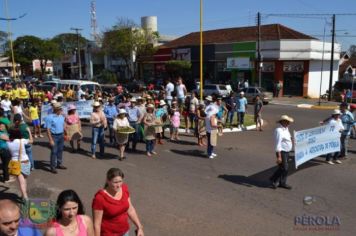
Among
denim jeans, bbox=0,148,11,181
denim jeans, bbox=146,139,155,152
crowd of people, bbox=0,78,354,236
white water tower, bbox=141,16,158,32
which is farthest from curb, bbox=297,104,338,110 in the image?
white water tower, bbox=141,16,158,32

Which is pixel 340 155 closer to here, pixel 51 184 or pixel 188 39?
pixel 51 184

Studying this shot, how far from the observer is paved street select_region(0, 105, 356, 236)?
6.73 meters

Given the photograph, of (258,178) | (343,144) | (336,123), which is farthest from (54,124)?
(343,144)

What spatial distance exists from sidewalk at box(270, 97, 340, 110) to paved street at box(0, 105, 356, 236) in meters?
17.2

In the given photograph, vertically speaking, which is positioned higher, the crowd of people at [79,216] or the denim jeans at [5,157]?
the crowd of people at [79,216]

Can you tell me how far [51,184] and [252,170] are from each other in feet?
16.3

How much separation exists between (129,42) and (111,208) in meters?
46.6

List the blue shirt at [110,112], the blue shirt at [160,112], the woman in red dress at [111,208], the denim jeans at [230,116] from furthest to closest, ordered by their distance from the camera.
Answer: the denim jeans at [230,116]
the blue shirt at [110,112]
the blue shirt at [160,112]
the woman in red dress at [111,208]

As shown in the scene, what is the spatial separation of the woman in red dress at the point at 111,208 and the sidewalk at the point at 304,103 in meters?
26.6

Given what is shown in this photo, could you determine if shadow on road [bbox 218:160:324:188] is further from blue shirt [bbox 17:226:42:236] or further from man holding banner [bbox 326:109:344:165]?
blue shirt [bbox 17:226:42:236]

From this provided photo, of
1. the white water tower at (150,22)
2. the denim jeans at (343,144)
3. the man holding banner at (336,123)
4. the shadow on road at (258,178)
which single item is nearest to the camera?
the shadow on road at (258,178)

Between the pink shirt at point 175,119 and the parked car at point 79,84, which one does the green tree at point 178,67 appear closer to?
the parked car at point 79,84

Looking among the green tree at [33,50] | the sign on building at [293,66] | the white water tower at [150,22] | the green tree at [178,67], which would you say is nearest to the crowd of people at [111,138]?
the sign on building at [293,66]

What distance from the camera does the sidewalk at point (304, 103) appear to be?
95.6ft
